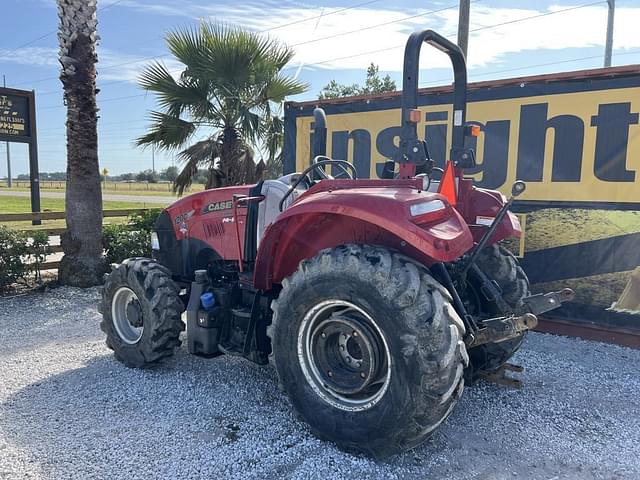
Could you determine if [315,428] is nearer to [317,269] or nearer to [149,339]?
[317,269]

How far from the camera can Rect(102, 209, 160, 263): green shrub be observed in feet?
26.3

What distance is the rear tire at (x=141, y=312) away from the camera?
13.9 ft

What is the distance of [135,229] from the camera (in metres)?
8.54

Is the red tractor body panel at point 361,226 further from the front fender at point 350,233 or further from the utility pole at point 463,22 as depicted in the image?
the utility pole at point 463,22

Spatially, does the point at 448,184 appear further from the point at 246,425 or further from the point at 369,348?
the point at 246,425

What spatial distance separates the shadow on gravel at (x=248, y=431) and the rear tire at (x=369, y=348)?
259 mm

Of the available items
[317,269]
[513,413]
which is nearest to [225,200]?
[317,269]

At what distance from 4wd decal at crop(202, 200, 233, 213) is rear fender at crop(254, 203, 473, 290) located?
0.96 m

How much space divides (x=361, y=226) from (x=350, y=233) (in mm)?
Result: 113

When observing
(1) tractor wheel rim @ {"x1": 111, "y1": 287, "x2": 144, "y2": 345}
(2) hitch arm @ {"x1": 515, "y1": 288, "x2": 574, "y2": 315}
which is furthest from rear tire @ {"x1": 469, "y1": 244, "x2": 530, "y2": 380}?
(1) tractor wheel rim @ {"x1": 111, "y1": 287, "x2": 144, "y2": 345}

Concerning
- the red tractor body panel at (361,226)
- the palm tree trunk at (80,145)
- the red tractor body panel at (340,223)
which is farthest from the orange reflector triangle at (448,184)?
the palm tree trunk at (80,145)

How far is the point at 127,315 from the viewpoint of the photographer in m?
4.58

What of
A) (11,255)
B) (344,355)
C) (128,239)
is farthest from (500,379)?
(11,255)

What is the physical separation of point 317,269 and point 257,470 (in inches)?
45.8
